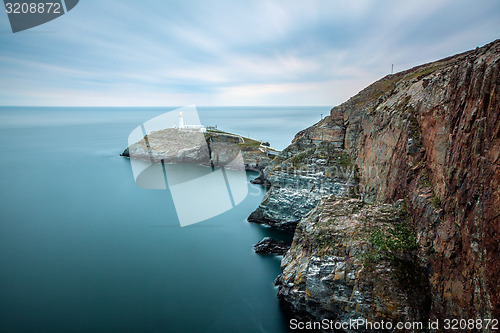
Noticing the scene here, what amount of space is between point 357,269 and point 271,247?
11.7m

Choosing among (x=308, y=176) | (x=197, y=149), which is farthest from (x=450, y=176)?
(x=197, y=149)

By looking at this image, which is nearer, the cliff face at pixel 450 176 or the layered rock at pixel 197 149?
the cliff face at pixel 450 176

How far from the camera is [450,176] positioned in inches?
407

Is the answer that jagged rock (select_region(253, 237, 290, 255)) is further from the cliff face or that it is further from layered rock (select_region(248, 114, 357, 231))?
the cliff face

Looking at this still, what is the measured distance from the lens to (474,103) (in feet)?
29.9

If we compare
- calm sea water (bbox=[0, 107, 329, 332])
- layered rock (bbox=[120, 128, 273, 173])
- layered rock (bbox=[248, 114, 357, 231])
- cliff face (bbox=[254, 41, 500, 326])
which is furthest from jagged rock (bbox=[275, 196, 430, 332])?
layered rock (bbox=[120, 128, 273, 173])

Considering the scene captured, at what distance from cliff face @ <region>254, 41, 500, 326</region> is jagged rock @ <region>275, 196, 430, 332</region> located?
0.32m

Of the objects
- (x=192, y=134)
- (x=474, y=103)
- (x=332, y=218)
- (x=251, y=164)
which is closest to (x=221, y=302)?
(x=332, y=218)

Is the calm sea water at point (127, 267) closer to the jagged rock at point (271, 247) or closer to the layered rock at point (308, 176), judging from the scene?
the jagged rock at point (271, 247)

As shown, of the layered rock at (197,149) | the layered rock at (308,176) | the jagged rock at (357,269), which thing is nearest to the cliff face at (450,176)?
the jagged rock at (357,269)

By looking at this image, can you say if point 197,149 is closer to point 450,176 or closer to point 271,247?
point 271,247

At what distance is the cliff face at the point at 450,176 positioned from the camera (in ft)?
26.5

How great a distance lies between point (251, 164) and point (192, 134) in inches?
783

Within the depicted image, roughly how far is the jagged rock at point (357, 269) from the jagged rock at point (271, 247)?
6.86 m
